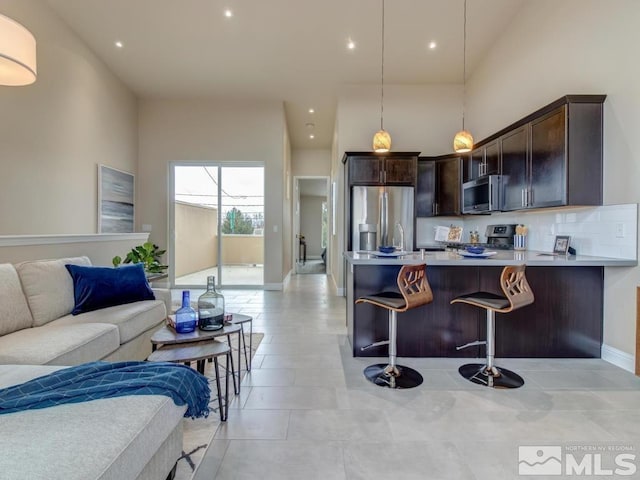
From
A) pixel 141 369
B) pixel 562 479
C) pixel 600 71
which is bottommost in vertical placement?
pixel 562 479

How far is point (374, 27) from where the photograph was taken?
436 cm

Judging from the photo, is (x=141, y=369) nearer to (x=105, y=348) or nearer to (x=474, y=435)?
(x=105, y=348)

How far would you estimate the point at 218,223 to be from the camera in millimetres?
6582

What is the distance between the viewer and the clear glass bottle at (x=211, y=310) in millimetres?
2227

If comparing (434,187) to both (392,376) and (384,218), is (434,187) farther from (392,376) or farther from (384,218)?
(392,376)

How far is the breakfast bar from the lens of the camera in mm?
2969

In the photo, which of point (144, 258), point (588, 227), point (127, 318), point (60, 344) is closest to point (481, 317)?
point (588, 227)

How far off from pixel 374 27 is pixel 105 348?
460 cm

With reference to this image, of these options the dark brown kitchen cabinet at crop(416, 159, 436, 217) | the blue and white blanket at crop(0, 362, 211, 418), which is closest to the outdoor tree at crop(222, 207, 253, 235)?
the dark brown kitchen cabinet at crop(416, 159, 436, 217)

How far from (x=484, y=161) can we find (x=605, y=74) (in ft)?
5.52

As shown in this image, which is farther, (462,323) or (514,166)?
(514,166)

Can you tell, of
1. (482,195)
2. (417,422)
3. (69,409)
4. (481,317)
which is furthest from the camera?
(482,195)

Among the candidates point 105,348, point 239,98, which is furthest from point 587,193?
point 239,98

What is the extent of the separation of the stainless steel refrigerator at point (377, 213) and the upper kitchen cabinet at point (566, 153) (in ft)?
6.82
